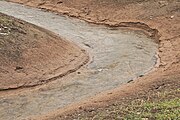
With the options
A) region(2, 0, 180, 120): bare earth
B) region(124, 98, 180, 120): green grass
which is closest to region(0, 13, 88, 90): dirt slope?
region(2, 0, 180, 120): bare earth

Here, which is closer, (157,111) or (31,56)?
(157,111)

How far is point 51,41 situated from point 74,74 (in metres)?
2.69

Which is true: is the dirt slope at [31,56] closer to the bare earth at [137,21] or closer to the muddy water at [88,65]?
the muddy water at [88,65]

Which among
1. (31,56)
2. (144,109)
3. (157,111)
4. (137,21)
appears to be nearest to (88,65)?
(31,56)

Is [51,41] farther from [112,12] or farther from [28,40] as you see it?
[112,12]

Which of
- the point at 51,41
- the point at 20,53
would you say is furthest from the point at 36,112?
the point at 51,41

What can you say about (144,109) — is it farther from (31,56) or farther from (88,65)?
(31,56)

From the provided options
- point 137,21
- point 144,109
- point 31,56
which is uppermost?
point 137,21

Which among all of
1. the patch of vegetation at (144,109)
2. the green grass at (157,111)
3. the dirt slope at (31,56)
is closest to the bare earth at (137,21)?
the patch of vegetation at (144,109)

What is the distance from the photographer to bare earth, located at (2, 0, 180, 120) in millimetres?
12961

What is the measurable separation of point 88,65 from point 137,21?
546cm

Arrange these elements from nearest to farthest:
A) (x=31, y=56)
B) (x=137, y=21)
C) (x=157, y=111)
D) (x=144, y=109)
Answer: (x=157, y=111), (x=144, y=109), (x=31, y=56), (x=137, y=21)

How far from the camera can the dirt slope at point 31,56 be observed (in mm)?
16016

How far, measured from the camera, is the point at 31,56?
1723 cm
